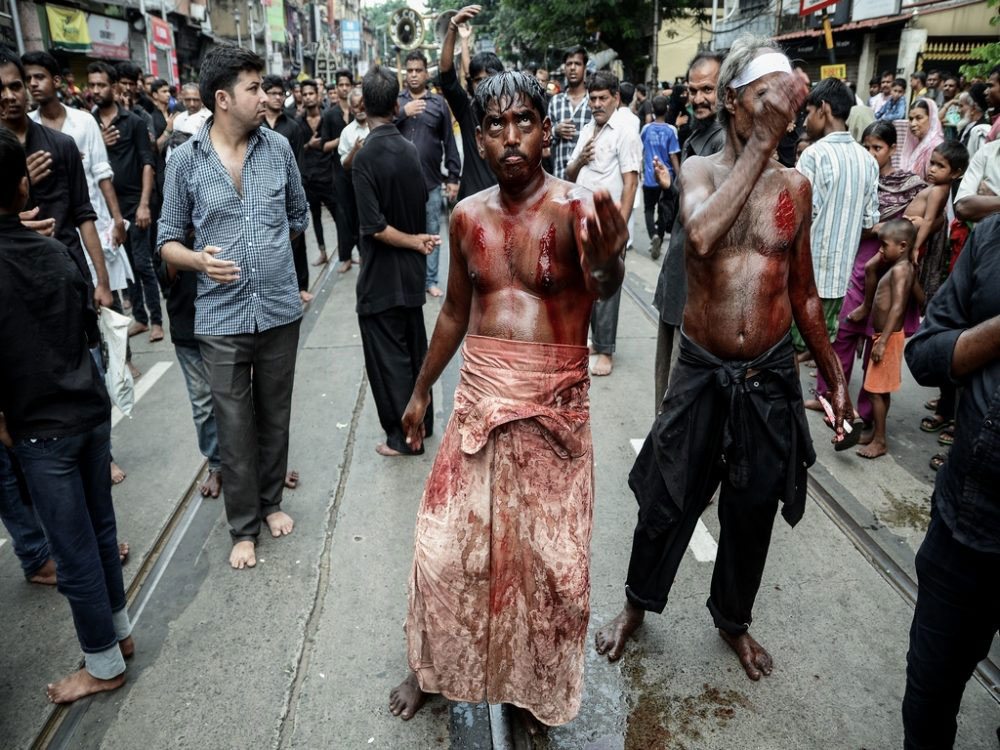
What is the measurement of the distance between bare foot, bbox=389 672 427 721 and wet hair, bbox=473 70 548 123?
1947 millimetres

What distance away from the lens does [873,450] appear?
458cm

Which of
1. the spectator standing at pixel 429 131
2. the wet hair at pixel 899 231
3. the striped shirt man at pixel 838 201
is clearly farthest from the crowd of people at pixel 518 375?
the spectator standing at pixel 429 131

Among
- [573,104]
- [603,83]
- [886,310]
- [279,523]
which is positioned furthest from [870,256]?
[279,523]

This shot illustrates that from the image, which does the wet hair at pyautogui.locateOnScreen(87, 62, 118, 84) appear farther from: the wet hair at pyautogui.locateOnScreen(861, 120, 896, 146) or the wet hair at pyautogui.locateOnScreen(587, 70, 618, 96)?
the wet hair at pyautogui.locateOnScreen(861, 120, 896, 146)

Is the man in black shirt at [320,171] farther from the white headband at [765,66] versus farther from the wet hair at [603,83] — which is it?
the white headband at [765,66]

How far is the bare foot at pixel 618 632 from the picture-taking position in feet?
9.60

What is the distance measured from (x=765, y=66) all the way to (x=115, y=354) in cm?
290

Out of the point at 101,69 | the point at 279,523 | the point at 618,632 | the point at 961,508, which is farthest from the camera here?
the point at 101,69

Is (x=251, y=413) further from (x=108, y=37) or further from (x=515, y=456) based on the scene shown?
(x=108, y=37)

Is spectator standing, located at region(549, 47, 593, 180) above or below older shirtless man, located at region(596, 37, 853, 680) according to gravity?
above

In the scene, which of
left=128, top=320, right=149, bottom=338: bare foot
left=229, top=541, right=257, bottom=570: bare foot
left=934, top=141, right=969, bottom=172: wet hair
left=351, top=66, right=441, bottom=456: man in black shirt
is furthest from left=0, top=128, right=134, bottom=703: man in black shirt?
left=934, top=141, right=969, bottom=172: wet hair

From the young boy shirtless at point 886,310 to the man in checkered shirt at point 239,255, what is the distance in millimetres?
3314

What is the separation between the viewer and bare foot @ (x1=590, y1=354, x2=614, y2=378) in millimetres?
5844

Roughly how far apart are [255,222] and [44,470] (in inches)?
54.5
